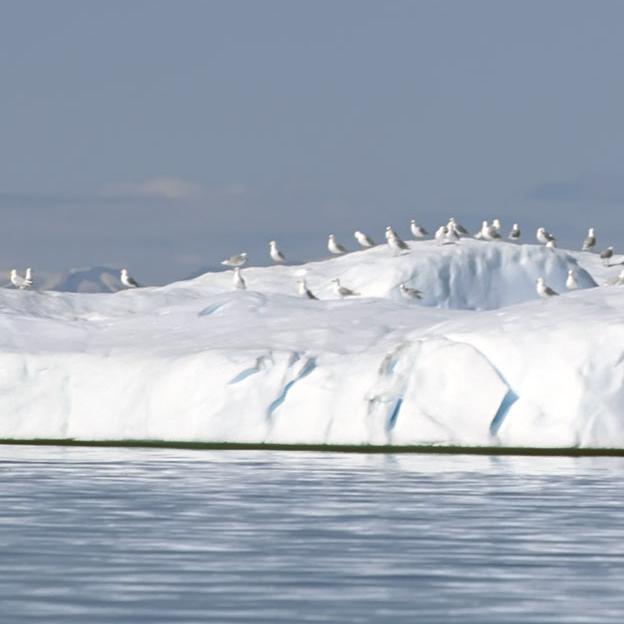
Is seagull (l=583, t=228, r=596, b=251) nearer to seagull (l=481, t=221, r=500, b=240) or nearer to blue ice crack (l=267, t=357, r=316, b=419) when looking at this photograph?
seagull (l=481, t=221, r=500, b=240)

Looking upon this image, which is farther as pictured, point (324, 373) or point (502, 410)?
point (324, 373)

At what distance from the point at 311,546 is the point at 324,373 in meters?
28.6

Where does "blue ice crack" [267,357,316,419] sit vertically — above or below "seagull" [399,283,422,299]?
above

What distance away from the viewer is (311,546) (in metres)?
21.2

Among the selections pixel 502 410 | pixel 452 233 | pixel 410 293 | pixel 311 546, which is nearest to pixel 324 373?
pixel 502 410

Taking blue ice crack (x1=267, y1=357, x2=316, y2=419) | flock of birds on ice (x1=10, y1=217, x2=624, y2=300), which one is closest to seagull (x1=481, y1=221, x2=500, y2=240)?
flock of birds on ice (x1=10, y1=217, x2=624, y2=300)

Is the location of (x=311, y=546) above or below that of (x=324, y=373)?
above

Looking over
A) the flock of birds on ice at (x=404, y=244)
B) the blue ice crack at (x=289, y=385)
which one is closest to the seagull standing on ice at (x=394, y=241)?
the flock of birds on ice at (x=404, y=244)

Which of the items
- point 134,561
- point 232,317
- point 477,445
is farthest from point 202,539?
point 232,317

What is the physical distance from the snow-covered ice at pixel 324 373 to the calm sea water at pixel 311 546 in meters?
9.38

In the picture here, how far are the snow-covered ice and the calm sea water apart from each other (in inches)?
369

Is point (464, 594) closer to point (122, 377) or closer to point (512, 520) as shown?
point (512, 520)

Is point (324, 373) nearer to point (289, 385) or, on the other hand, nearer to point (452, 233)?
point (289, 385)

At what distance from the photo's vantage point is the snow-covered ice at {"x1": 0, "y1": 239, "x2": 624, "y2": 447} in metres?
46.2
